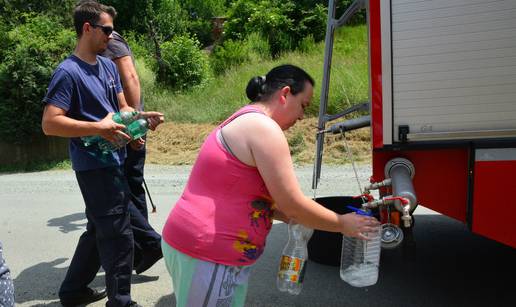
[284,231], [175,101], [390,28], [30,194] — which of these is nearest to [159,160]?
[30,194]

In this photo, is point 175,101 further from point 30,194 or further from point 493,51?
point 493,51

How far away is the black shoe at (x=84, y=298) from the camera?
3783mm

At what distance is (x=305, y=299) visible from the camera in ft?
12.6

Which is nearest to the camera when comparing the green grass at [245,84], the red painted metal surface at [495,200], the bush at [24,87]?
the red painted metal surface at [495,200]

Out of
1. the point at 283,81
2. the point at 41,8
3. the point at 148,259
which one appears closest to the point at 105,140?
the point at 148,259

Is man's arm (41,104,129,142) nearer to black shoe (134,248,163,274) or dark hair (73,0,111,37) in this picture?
dark hair (73,0,111,37)

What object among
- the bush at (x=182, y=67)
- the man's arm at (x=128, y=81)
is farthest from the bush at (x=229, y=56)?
the man's arm at (x=128, y=81)

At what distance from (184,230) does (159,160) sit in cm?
914

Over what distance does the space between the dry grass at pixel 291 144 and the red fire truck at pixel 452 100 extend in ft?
22.3

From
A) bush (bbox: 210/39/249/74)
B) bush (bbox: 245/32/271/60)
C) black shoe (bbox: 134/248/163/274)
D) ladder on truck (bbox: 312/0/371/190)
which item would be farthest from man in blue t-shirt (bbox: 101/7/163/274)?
bush (bbox: 210/39/249/74)

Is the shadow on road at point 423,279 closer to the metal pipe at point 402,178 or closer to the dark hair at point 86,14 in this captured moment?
the metal pipe at point 402,178

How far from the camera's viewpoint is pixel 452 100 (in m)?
2.82

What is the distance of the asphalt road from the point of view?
382cm

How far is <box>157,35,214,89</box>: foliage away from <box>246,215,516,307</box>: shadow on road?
1313 centimetres
